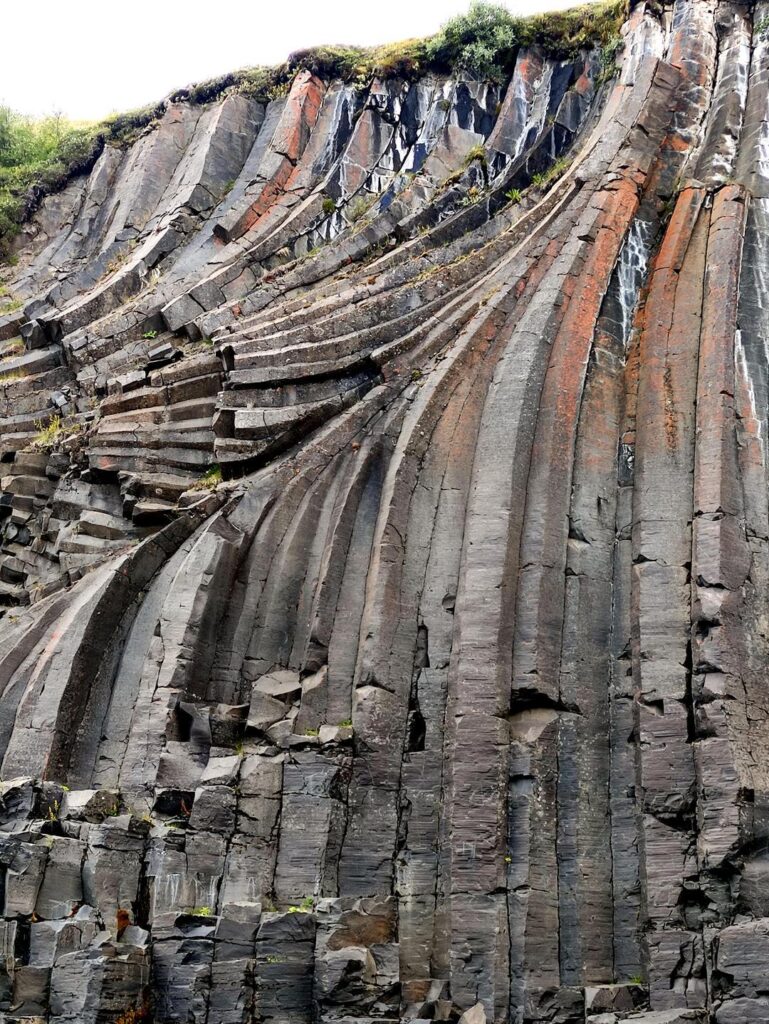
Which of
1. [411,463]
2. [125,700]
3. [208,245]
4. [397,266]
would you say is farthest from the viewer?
[208,245]

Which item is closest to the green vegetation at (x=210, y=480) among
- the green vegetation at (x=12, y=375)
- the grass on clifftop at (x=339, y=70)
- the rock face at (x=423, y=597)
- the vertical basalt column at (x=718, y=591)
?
the rock face at (x=423, y=597)

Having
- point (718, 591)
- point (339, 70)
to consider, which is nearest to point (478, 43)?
point (339, 70)

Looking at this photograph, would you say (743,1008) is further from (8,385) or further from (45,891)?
(8,385)

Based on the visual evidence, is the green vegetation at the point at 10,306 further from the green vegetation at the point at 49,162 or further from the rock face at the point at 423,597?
the green vegetation at the point at 49,162

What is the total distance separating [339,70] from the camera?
30547mm

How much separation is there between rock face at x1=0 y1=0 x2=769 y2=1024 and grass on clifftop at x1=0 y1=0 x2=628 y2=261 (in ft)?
9.62

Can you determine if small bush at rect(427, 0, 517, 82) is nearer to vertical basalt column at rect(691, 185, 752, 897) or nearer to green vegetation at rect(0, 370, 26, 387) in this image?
vertical basalt column at rect(691, 185, 752, 897)

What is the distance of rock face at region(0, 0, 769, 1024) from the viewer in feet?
46.6

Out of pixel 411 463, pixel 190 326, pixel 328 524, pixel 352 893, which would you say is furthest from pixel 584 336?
pixel 352 893

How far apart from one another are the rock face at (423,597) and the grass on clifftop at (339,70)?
115 inches

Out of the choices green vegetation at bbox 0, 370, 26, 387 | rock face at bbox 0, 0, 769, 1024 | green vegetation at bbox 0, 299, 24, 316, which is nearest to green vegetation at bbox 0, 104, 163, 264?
green vegetation at bbox 0, 299, 24, 316

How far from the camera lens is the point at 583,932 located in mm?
14312

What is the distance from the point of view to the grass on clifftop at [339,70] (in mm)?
28656

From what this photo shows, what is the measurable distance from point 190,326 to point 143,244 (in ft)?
16.4
